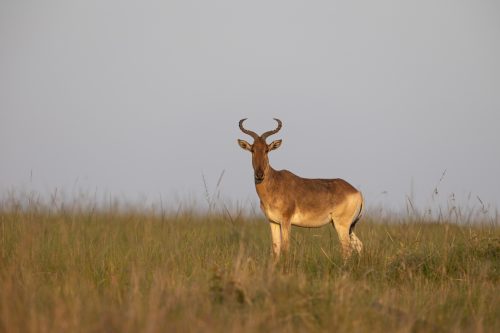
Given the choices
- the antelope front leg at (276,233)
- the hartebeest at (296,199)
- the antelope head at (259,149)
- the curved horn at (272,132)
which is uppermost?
the curved horn at (272,132)

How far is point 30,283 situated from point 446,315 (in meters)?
4.50

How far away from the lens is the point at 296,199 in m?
12.9

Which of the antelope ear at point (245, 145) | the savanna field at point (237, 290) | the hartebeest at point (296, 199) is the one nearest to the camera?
the savanna field at point (237, 290)

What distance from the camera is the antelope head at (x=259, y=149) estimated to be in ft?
40.5

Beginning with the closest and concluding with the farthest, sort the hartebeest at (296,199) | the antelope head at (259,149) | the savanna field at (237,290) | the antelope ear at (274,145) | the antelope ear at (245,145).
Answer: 1. the savanna field at (237,290)
2. the antelope head at (259,149)
3. the hartebeest at (296,199)
4. the antelope ear at (245,145)
5. the antelope ear at (274,145)

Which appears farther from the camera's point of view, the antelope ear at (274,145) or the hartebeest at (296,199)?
the antelope ear at (274,145)

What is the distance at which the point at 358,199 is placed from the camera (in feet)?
44.5

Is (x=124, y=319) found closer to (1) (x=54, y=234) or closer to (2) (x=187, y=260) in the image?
(2) (x=187, y=260)

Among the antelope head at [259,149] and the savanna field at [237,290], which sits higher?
the antelope head at [259,149]

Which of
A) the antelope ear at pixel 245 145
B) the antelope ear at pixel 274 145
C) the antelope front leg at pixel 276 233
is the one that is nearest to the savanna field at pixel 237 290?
the antelope front leg at pixel 276 233

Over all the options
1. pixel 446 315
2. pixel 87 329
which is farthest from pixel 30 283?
pixel 446 315

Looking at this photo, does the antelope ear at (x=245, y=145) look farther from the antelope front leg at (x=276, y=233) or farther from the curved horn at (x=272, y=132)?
the antelope front leg at (x=276, y=233)

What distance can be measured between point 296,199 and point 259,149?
131 centimetres

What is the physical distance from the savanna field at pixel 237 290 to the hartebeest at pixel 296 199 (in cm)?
211
